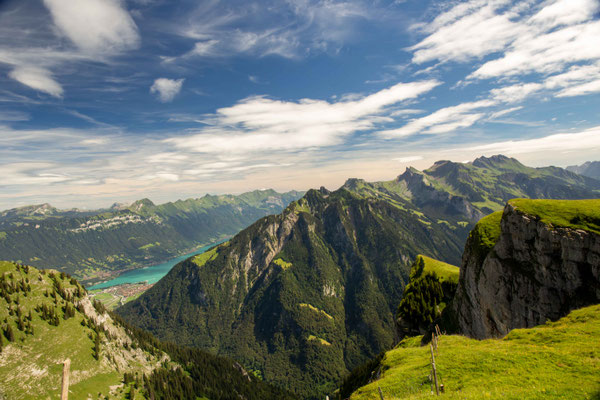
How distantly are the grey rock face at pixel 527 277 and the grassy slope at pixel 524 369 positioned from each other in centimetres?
1017

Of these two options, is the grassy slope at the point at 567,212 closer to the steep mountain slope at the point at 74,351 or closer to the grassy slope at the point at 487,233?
the grassy slope at the point at 487,233

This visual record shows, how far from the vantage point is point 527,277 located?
49.8 metres

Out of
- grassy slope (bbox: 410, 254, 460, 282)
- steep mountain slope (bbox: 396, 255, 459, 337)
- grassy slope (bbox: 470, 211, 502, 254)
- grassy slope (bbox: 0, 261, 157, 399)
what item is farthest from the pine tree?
grassy slope (bbox: 470, 211, 502, 254)

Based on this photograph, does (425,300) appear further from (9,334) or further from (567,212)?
(9,334)

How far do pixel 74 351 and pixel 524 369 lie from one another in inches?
6658

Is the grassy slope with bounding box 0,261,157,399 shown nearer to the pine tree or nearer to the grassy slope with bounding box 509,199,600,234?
the pine tree

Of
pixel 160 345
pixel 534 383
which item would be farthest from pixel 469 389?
pixel 160 345

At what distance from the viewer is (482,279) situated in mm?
57844

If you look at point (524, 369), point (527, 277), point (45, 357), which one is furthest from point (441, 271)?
point (45, 357)

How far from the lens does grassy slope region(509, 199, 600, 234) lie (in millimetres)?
44250

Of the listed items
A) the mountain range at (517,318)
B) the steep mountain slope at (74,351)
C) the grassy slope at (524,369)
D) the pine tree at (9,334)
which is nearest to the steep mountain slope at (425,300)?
the mountain range at (517,318)

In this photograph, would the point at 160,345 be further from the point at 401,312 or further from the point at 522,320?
the point at 522,320

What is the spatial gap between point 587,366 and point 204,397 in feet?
653

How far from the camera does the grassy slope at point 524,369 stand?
20156 millimetres
